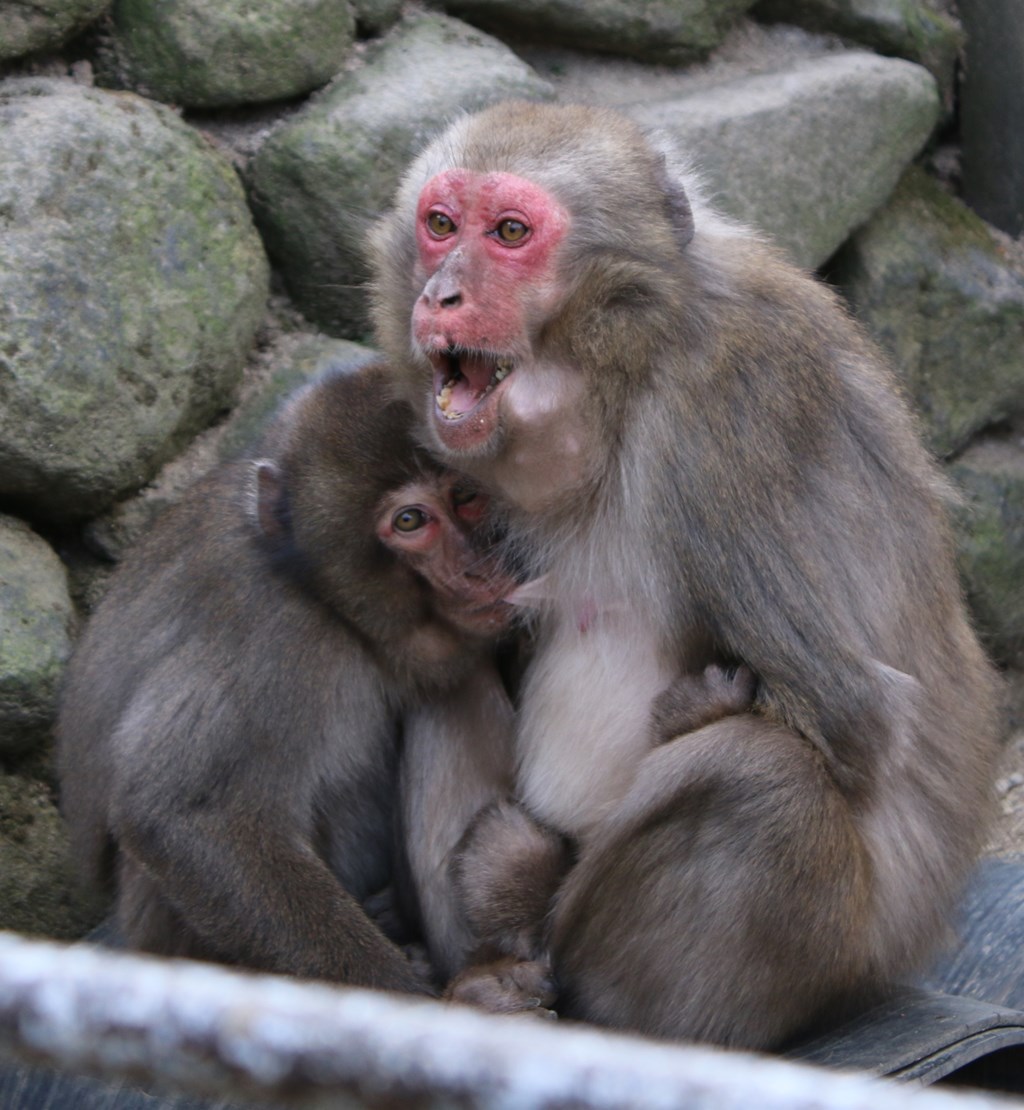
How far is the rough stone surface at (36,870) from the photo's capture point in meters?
3.48

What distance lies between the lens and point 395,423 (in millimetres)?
2975

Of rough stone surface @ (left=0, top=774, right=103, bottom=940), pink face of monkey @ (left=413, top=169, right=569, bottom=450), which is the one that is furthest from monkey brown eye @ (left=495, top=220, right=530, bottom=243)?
rough stone surface @ (left=0, top=774, right=103, bottom=940)

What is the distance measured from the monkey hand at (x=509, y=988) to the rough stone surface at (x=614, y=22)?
2.76m

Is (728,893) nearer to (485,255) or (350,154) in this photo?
(485,255)

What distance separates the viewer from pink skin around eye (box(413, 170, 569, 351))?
2.55 m

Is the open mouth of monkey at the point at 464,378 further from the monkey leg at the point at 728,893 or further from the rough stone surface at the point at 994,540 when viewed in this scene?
the rough stone surface at the point at 994,540

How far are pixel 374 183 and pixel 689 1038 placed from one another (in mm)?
2374

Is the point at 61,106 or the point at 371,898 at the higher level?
the point at 61,106

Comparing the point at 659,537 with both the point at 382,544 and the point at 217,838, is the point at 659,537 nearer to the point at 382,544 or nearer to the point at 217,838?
the point at 382,544

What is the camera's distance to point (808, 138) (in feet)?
14.9

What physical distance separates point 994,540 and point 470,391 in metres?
2.88

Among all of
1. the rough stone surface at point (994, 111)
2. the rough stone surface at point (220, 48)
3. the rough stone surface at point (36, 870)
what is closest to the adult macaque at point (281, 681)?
the rough stone surface at point (36, 870)

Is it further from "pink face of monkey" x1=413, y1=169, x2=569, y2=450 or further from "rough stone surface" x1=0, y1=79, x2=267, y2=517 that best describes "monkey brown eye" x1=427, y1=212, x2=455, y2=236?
"rough stone surface" x1=0, y1=79, x2=267, y2=517

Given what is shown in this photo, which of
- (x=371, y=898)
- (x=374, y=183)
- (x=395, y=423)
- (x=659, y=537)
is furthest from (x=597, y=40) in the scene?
(x=371, y=898)
